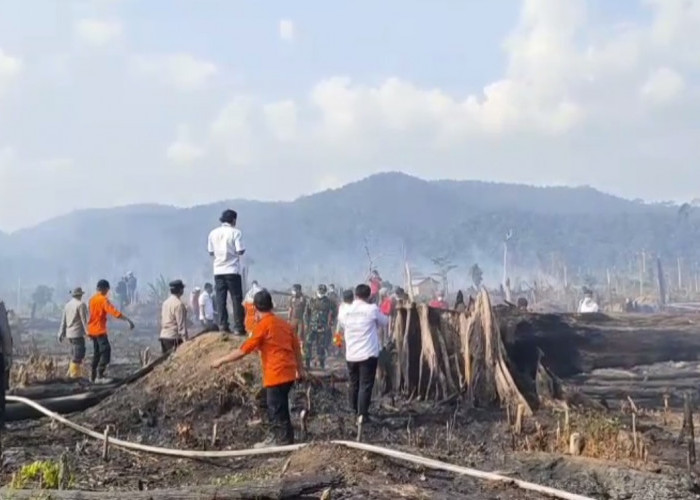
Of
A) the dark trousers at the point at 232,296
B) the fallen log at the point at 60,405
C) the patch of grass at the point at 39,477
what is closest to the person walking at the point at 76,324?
the fallen log at the point at 60,405

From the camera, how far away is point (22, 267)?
92.3 meters

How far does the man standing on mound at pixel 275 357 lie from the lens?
9523 millimetres

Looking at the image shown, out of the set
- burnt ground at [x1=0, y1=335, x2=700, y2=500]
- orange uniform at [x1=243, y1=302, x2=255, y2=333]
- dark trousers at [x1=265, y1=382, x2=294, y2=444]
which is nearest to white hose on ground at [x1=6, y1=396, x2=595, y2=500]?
burnt ground at [x1=0, y1=335, x2=700, y2=500]

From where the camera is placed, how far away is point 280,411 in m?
9.71

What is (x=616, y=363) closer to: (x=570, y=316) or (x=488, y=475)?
(x=570, y=316)

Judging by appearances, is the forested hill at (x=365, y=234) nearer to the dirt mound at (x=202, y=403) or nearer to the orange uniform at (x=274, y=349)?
the dirt mound at (x=202, y=403)

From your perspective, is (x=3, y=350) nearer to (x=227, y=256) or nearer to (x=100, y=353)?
(x=227, y=256)

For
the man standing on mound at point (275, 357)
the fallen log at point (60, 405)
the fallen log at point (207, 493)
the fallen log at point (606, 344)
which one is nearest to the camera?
the fallen log at point (207, 493)

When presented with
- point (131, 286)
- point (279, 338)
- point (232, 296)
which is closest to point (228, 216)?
point (232, 296)

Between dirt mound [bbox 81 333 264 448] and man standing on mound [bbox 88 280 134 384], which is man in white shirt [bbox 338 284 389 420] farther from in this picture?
man standing on mound [bbox 88 280 134 384]

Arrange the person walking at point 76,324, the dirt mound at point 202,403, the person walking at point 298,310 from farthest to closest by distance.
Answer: the person walking at point 298,310
the person walking at point 76,324
the dirt mound at point 202,403

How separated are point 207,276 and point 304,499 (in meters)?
62.0

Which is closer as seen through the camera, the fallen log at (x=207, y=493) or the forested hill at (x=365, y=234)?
the fallen log at (x=207, y=493)

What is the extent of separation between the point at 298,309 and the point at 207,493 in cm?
1308
